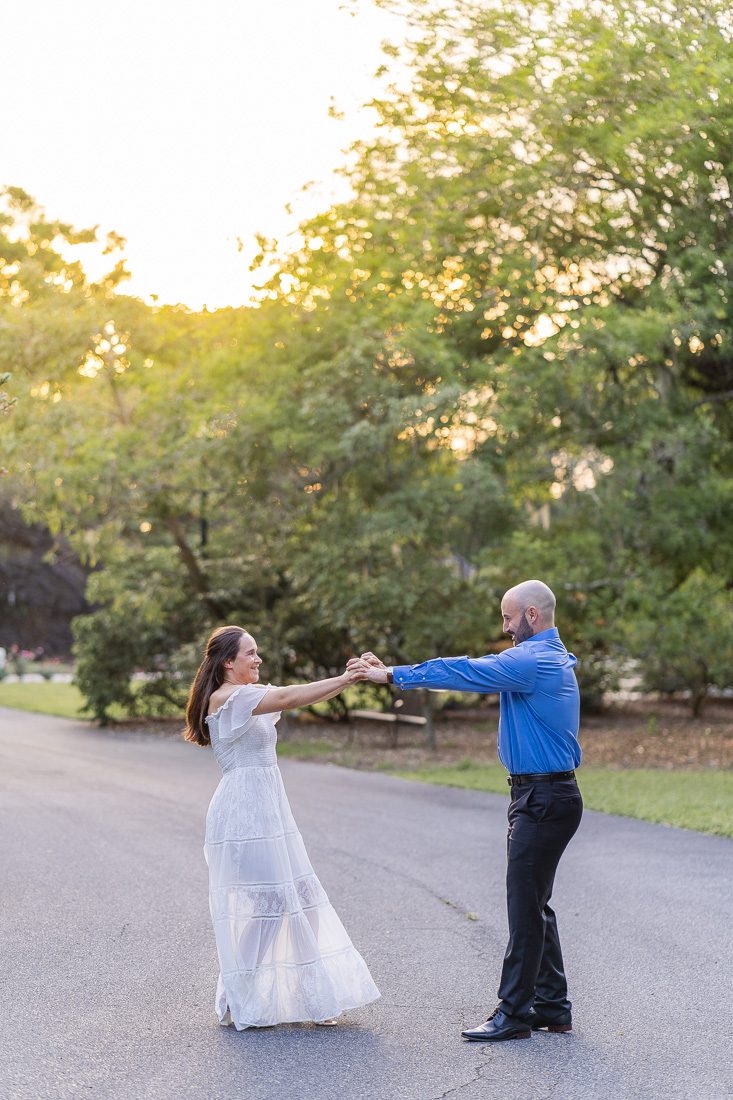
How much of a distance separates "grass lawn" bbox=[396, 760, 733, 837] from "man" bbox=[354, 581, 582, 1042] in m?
6.66

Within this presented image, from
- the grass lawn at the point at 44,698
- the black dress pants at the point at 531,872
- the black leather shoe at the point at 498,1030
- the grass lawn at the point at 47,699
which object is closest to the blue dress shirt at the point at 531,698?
the black dress pants at the point at 531,872

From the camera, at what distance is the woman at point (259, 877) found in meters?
5.95

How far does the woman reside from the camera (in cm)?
595

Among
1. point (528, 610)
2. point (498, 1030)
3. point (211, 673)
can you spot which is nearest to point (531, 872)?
point (498, 1030)

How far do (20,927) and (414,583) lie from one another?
485 inches

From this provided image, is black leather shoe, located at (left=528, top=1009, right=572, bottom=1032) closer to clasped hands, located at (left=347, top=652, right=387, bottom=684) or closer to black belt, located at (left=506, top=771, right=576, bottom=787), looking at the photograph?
black belt, located at (left=506, top=771, right=576, bottom=787)

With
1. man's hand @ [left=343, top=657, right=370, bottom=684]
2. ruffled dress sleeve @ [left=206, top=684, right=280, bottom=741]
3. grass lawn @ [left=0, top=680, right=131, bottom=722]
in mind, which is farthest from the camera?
grass lawn @ [left=0, top=680, right=131, bottom=722]

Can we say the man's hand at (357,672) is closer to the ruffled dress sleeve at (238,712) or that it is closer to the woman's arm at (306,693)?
the woman's arm at (306,693)

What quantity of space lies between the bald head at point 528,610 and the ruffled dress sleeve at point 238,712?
3.78ft

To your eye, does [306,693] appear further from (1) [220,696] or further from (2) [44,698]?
(2) [44,698]

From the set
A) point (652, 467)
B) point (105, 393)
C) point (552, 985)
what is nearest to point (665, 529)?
point (652, 467)

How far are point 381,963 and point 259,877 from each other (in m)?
1.36

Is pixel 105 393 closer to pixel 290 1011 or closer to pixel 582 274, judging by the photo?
pixel 582 274

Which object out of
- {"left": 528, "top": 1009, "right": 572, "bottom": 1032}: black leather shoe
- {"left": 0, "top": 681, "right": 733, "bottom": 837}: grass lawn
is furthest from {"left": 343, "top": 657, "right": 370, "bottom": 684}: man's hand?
{"left": 0, "top": 681, "right": 733, "bottom": 837}: grass lawn
